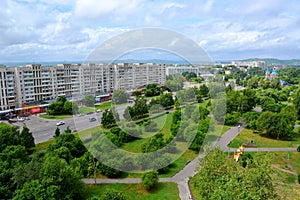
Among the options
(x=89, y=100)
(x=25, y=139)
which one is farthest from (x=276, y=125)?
(x=25, y=139)

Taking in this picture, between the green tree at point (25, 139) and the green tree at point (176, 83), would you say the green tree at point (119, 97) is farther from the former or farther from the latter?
the green tree at point (176, 83)

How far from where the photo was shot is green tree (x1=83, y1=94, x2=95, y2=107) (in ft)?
39.2

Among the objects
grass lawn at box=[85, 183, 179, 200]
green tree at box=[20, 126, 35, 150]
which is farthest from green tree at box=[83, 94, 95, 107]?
grass lawn at box=[85, 183, 179, 200]

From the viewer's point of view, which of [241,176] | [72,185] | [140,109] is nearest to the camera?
[241,176]

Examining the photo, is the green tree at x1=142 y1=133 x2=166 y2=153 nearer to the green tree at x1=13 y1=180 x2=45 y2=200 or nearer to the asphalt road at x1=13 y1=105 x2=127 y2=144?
the asphalt road at x1=13 y1=105 x2=127 y2=144

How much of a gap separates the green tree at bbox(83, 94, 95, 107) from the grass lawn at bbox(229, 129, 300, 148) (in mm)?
8389

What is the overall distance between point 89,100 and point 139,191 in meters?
5.69

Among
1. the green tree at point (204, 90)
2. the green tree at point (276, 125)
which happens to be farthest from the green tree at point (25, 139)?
the green tree at point (204, 90)

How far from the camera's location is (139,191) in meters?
8.87

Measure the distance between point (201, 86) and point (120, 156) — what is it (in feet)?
52.4

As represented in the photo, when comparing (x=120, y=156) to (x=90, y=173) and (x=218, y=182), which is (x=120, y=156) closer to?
(x=90, y=173)

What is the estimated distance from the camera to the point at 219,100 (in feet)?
60.0

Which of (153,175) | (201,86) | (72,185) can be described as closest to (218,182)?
(153,175)

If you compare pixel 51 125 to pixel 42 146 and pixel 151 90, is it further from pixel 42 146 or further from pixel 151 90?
pixel 151 90
